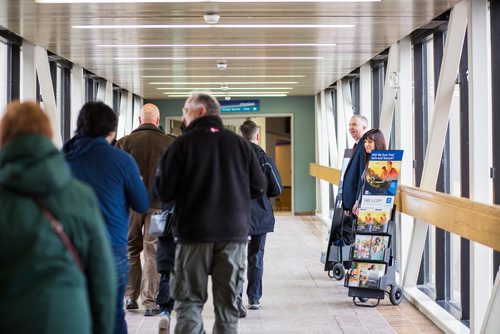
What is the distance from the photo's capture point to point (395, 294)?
23.6 feet

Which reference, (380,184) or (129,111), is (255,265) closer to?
(380,184)

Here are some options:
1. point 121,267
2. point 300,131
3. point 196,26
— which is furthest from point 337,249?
point 300,131

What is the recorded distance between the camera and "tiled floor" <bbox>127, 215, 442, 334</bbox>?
6.25 meters

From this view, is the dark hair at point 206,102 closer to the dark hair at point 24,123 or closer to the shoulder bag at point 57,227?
the dark hair at point 24,123

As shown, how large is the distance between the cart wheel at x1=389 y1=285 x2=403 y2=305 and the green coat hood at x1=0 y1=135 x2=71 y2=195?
5065mm

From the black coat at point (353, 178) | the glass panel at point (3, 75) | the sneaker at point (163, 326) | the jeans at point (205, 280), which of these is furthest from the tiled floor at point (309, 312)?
the glass panel at point (3, 75)

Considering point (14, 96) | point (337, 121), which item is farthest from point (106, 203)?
point (337, 121)

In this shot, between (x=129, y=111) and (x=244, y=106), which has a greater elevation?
(x=244, y=106)

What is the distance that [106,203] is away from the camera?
400cm

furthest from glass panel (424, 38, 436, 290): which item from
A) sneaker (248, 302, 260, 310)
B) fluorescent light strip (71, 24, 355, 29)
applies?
sneaker (248, 302, 260, 310)

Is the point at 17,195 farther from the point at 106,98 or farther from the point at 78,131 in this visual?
the point at 106,98

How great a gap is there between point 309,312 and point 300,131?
10.8 m

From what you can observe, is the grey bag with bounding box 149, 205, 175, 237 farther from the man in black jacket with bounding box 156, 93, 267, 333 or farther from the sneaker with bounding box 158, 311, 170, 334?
the sneaker with bounding box 158, 311, 170, 334

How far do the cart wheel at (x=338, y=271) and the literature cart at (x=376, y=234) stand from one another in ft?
2.89
